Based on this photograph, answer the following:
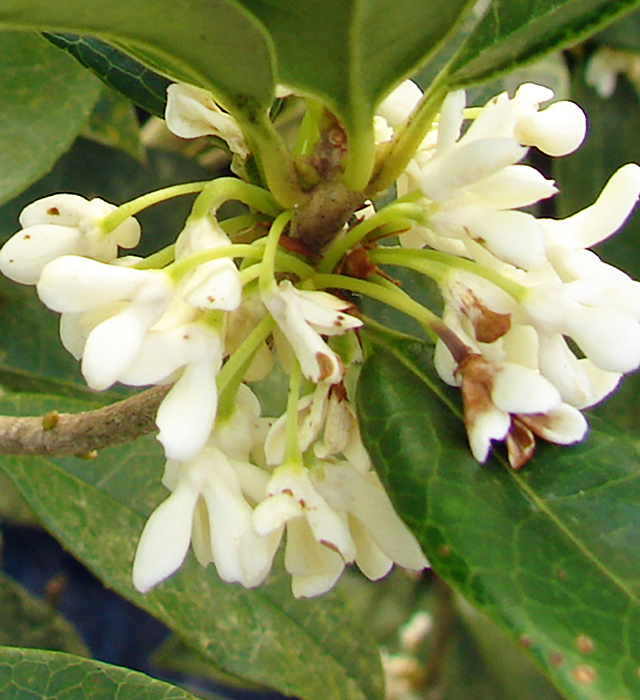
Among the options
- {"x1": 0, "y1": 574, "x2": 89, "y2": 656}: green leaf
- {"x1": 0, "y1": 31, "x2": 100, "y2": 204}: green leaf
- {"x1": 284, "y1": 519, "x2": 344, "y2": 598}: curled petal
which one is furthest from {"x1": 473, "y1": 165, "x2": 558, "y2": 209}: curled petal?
{"x1": 0, "y1": 574, "x2": 89, "y2": 656}: green leaf

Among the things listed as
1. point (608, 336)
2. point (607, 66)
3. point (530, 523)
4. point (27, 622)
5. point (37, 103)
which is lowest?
point (27, 622)

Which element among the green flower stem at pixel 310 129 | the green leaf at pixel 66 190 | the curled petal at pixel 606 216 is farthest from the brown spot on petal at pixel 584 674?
the green leaf at pixel 66 190

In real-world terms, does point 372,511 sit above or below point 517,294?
below

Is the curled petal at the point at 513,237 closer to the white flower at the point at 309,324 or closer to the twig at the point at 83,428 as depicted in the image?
the white flower at the point at 309,324

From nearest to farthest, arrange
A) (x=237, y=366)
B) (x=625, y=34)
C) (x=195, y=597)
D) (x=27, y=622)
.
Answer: (x=237, y=366), (x=195, y=597), (x=27, y=622), (x=625, y=34)

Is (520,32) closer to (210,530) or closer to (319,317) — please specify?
(319,317)

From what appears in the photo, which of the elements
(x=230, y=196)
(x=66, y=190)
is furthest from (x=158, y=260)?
(x=66, y=190)

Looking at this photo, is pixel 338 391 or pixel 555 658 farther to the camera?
pixel 338 391
